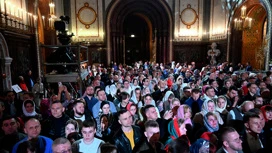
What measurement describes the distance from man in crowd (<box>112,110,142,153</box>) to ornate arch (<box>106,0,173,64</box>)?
1476cm

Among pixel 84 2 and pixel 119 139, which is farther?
pixel 84 2

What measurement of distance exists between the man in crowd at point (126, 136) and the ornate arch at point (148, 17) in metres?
14.8

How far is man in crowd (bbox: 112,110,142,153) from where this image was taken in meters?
3.15

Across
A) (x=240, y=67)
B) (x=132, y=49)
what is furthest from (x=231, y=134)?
(x=132, y=49)

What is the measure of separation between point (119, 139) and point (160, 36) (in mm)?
16206

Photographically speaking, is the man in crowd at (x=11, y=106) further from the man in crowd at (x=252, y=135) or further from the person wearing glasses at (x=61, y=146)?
the man in crowd at (x=252, y=135)

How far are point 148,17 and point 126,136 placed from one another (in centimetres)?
1697

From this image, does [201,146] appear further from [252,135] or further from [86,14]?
[86,14]

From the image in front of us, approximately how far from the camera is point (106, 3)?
56.9 feet

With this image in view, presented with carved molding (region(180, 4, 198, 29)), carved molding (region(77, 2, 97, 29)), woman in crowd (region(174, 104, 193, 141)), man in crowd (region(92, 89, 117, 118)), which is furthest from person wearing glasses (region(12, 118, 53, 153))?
carved molding (region(180, 4, 198, 29))

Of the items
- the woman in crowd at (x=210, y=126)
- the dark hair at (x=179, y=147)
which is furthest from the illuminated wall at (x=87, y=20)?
the dark hair at (x=179, y=147)

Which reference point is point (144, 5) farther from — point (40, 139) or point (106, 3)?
point (40, 139)

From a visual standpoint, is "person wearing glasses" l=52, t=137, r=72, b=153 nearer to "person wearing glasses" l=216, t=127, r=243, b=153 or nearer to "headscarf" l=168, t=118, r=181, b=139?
"headscarf" l=168, t=118, r=181, b=139

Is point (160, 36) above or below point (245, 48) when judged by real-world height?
above
